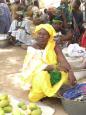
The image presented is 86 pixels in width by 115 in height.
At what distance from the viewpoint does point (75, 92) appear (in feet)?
13.6

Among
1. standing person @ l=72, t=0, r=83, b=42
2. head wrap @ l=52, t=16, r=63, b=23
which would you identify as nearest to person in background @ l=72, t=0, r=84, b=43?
standing person @ l=72, t=0, r=83, b=42

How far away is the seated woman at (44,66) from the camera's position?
13.9 ft

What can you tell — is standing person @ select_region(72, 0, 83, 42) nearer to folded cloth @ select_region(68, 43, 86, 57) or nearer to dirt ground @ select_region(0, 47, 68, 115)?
dirt ground @ select_region(0, 47, 68, 115)

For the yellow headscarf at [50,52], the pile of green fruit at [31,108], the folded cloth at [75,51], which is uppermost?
the yellow headscarf at [50,52]

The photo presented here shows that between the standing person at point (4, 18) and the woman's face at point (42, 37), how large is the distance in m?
4.67

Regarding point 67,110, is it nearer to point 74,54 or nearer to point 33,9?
point 74,54

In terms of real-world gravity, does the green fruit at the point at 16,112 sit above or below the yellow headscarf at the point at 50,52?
below

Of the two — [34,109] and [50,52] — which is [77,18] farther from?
[34,109]

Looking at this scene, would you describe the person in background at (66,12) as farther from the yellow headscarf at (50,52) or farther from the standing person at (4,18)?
the yellow headscarf at (50,52)

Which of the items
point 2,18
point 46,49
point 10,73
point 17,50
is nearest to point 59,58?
point 46,49

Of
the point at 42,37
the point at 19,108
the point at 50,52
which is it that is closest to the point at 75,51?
the point at 50,52

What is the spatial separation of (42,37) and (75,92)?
0.84m

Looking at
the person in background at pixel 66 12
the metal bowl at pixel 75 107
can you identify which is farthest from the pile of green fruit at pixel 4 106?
the person in background at pixel 66 12

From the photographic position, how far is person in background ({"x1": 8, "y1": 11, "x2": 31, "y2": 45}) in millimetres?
8008
